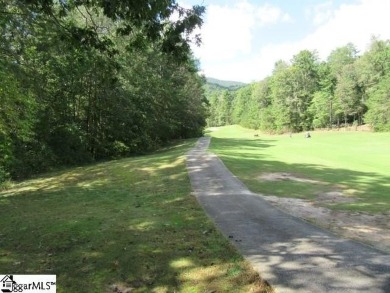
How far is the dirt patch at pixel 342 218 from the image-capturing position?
938 centimetres

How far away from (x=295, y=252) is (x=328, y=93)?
9009cm

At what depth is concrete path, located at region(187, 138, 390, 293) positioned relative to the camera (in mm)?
6363

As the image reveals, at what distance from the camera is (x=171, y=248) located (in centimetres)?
844

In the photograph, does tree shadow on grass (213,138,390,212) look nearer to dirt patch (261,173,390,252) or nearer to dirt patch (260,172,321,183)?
dirt patch (260,172,321,183)

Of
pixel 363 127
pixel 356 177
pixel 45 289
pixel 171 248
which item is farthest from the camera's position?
pixel 363 127

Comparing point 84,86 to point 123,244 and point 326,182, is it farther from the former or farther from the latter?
point 123,244

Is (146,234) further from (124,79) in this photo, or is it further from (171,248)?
(124,79)

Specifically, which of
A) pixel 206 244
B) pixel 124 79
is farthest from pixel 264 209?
pixel 124 79

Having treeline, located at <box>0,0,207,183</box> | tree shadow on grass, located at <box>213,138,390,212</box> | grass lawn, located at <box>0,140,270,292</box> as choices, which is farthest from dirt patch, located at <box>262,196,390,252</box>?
treeline, located at <box>0,0,207,183</box>

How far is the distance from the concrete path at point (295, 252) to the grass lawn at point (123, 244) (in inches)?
14.6

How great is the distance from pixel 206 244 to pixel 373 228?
4704mm

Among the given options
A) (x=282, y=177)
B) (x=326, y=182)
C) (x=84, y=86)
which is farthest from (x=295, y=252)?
(x=84, y=86)

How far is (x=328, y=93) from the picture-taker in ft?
302

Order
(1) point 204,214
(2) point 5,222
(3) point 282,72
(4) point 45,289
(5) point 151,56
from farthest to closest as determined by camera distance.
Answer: (3) point 282,72, (5) point 151,56, (2) point 5,222, (1) point 204,214, (4) point 45,289
